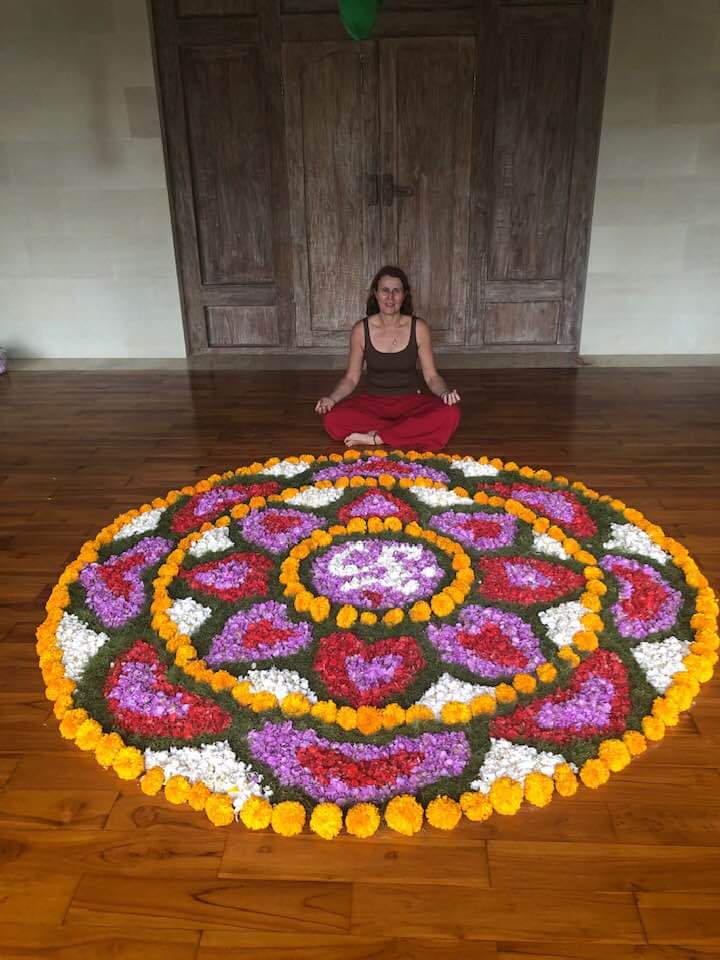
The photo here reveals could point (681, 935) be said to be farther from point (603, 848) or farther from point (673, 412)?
point (673, 412)

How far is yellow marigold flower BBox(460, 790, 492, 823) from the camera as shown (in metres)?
1.83

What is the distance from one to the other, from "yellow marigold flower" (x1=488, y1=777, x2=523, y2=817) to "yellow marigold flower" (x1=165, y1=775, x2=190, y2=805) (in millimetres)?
769

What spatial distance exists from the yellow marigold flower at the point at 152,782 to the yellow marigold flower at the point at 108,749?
127mm

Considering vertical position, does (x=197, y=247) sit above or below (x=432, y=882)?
above

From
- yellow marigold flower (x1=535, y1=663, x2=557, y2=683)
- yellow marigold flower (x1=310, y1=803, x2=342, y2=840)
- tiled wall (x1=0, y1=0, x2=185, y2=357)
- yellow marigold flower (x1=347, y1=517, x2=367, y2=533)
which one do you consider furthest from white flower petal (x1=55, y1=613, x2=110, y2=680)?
tiled wall (x1=0, y1=0, x2=185, y2=357)

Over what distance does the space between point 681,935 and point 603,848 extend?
0.24m

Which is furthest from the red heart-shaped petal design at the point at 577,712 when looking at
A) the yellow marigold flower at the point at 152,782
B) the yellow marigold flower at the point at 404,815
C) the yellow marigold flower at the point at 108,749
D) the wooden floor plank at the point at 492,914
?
the yellow marigold flower at the point at 108,749

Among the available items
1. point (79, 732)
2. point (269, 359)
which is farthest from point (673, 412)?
point (79, 732)

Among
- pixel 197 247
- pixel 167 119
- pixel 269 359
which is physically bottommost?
pixel 269 359

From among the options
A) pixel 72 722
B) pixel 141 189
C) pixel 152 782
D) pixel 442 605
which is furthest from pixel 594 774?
pixel 141 189

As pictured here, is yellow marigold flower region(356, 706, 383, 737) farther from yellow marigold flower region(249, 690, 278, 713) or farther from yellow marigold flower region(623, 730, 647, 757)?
yellow marigold flower region(623, 730, 647, 757)

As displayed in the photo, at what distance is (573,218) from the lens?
225 inches

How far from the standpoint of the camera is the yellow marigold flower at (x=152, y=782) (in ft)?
6.31

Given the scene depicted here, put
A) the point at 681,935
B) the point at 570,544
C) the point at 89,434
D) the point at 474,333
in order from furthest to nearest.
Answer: the point at 474,333, the point at 89,434, the point at 570,544, the point at 681,935
